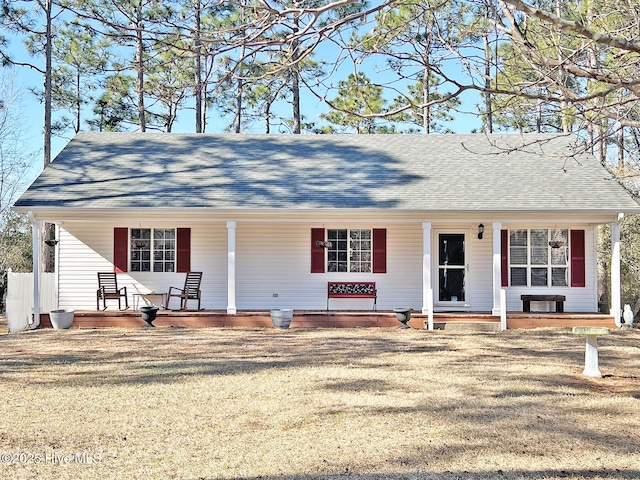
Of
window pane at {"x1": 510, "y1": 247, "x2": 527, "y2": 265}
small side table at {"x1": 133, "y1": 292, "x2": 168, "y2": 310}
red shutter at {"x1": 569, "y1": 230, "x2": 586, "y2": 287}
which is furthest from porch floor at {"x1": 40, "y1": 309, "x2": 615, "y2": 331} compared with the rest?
window pane at {"x1": 510, "y1": 247, "x2": 527, "y2": 265}

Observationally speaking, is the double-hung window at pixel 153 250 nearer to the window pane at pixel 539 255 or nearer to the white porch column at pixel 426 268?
the white porch column at pixel 426 268

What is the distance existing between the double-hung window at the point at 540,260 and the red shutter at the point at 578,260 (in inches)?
5.1

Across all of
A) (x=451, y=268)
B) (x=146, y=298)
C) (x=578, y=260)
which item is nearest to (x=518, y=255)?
(x=578, y=260)

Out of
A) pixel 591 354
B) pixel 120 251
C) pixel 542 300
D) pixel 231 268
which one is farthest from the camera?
pixel 120 251

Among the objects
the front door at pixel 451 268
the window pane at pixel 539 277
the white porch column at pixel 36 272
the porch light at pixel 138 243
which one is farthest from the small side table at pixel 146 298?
the window pane at pixel 539 277

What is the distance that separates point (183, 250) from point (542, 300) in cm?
790

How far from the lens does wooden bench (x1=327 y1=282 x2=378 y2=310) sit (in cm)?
1359

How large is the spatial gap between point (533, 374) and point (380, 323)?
202 inches

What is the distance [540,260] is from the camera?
44.6ft

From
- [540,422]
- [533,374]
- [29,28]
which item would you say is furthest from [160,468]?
[29,28]

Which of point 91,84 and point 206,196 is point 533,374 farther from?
point 91,84

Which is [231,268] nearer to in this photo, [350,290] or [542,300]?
[350,290]

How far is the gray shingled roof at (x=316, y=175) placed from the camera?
505 inches

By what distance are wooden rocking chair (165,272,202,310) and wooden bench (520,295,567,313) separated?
7011 millimetres
